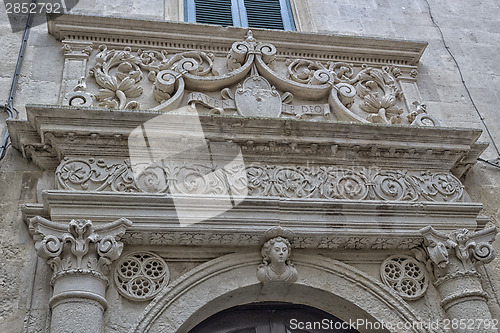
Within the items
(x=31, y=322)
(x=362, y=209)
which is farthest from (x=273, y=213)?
(x=31, y=322)

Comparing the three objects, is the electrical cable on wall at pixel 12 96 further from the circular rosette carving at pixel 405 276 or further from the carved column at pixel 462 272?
the carved column at pixel 462 272

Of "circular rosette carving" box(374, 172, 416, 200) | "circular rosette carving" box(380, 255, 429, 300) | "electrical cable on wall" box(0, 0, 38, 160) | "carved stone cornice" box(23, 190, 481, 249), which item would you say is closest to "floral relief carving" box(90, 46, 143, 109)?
"electrical cable on wall" box(0, 0, 38, 160)

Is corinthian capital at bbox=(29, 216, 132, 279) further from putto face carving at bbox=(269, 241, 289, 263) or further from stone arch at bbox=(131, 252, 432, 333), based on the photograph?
putto face carving at bbox=(269, 241, 289, 263)

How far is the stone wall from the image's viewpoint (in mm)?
4281

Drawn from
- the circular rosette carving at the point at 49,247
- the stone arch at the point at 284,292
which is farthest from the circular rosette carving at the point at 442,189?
the circular rosette carving at the point at 49,247

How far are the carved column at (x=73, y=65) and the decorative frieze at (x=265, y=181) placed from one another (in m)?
0.93

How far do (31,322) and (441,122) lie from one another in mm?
4256

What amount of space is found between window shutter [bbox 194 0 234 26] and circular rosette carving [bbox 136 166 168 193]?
8.06ft

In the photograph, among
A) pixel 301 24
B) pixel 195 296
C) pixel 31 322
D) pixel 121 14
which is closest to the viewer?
pixel 31 322

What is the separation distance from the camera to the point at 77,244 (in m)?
4.07

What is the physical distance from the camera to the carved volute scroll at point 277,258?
442cm

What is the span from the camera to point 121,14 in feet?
20.4

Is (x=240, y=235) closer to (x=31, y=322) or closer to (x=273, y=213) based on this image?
(x=273, y=213)

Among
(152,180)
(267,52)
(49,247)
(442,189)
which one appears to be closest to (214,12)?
(267,52)
